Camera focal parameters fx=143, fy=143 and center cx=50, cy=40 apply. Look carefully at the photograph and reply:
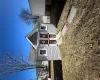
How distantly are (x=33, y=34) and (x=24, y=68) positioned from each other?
12.7 feet

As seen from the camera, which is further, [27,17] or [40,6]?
[27,17]

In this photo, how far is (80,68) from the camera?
5.48 metres

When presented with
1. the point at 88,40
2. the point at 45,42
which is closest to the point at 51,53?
the point at 45,42

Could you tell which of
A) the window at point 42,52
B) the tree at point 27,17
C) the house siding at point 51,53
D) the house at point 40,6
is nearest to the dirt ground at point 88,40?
the house at point 40,6

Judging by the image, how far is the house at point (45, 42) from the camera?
12.8m

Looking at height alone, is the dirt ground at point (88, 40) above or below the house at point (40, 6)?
below

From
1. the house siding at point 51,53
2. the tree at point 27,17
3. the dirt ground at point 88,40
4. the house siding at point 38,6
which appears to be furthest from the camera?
the tree at point 27,17

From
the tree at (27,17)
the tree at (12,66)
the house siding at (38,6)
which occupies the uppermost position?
the tree at (27,17)

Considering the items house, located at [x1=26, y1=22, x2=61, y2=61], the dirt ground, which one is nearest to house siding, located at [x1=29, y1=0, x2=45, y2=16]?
house, located at [x1=26, y1=22, x2=61, y2=61]

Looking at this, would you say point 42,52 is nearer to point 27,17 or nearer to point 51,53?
point 51,53

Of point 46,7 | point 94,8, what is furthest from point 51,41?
point 94,8

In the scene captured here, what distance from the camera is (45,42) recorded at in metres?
13.6

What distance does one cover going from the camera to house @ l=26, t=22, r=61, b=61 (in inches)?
504

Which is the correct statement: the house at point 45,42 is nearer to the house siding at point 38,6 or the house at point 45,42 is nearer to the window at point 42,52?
the window at point 42,52
